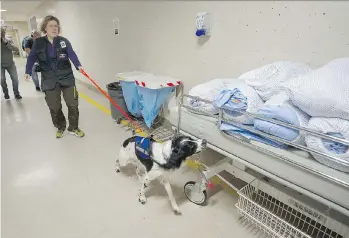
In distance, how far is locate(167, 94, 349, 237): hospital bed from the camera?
976mm

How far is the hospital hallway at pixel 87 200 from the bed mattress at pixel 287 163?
630mm

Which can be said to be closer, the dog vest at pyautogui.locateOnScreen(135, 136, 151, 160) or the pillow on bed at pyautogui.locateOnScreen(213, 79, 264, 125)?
the pillow on bed at pyautogui.locateOnScreen(213, 79, 264, 125)

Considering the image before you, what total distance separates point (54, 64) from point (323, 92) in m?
2.64

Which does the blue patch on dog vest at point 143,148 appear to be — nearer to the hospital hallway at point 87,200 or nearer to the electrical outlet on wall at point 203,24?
the hospital hallway at point 87,200

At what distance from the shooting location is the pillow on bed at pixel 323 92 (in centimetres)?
96

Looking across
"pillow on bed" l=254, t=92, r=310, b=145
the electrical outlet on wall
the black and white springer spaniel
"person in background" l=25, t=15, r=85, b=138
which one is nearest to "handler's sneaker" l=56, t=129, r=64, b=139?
"person in background" l=25, t=15, r=85, b=138

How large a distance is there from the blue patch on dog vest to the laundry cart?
84 centimetres

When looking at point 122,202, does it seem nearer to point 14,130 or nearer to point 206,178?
point 206,178

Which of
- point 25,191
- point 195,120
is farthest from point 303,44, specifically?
point 25,191

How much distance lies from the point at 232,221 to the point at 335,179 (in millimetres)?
920

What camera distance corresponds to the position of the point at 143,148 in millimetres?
1703

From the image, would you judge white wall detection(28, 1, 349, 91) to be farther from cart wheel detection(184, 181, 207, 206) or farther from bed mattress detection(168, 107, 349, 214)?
cart wheel detection(184, 181, 207, 206)

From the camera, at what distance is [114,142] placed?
2.80 m

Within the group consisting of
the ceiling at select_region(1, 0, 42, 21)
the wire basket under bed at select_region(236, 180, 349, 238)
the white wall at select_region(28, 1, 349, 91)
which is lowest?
the wire basket under bed at select_region(236, 180, 349, 238)
